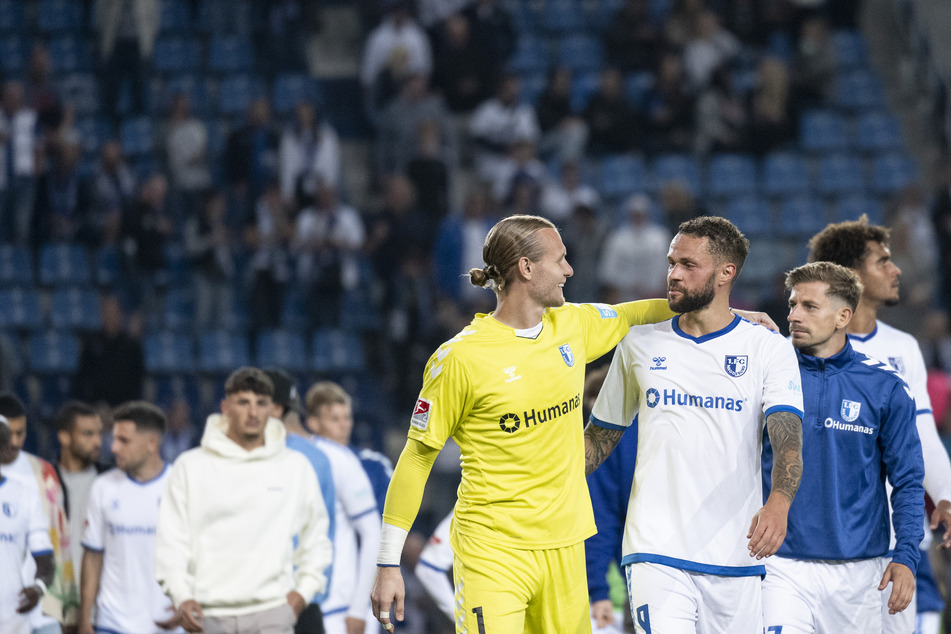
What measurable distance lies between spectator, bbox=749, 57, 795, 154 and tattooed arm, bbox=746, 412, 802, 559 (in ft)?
36.9

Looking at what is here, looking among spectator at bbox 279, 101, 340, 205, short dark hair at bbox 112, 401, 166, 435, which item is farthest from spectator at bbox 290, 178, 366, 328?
short dark hair at bbox 112, 401, 166, 435

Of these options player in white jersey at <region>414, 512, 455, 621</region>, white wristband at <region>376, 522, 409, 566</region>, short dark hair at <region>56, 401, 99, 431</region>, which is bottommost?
player in white jersey at <region>414, 512, 455, 621</region>

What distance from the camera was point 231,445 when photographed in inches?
279

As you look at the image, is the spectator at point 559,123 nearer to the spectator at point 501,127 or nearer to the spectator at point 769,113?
the spectator at point 501,127

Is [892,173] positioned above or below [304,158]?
below

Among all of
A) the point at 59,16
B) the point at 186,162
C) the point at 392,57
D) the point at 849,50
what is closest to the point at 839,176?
the point at 849,50

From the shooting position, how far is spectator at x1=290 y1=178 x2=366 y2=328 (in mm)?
14016

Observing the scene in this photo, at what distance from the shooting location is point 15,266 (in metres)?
14.8

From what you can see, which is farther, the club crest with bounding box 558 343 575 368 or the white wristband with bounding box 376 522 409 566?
the club crest with bounding box 558 343 575 368

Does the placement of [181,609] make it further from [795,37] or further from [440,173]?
[795,37]

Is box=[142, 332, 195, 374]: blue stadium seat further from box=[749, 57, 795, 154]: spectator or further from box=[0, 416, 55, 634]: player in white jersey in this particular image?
box=[749, 57, 795, 154]: spectator

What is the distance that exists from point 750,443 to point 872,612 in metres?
1.24

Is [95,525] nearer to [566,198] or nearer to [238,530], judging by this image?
[238,530]

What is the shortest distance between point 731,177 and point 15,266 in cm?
917
